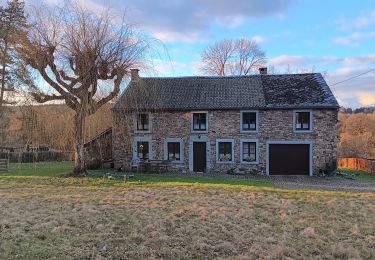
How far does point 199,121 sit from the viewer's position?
25.2 metres

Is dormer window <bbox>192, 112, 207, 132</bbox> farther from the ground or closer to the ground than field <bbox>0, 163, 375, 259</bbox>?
farther from the ground

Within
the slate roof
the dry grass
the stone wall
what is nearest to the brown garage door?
the stone wall

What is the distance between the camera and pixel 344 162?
36562mm

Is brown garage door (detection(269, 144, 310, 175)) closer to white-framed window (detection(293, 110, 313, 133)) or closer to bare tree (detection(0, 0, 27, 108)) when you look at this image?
white-framed window (detection(293, 110, 313, 133))

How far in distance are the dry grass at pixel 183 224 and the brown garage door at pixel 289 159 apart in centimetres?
879

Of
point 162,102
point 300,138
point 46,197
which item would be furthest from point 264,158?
point 46,197

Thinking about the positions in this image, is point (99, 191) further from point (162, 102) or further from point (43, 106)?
point (162, 102)

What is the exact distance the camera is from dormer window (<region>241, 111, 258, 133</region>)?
80.5 ft

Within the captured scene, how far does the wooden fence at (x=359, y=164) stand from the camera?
2913 centimetres

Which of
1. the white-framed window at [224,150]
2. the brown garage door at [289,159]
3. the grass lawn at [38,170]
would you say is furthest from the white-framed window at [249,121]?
the grass lawn at [38,170]

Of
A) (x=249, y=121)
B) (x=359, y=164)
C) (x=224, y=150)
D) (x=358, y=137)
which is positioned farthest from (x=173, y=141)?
(x=358, y=137)

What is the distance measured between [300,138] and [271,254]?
18000mm

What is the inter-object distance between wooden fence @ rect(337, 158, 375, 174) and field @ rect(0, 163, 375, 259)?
1499cm

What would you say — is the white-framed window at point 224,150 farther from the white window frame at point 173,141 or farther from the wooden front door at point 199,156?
the white window frame at point 173,141
